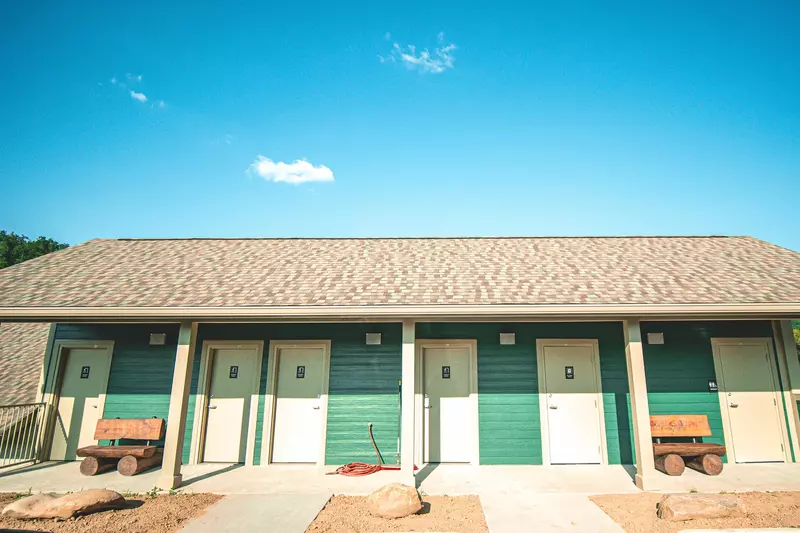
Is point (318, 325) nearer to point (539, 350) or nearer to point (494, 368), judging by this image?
point (494, 368)

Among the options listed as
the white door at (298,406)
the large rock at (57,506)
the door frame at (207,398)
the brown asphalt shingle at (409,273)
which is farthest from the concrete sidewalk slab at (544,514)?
the large rock at (57,506)

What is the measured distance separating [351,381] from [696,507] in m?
5.09

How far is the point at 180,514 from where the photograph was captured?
4.90 metres

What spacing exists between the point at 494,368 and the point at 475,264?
6.30ft

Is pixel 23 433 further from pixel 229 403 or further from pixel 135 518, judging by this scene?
pixel 135 518

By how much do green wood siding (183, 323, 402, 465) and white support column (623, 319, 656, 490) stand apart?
3709 millimetres

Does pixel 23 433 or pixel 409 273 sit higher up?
pixel 409 273

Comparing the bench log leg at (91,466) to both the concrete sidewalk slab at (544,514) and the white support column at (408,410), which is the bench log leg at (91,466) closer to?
the white support column at (408,410)

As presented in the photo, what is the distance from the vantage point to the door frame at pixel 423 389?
23.4 ft

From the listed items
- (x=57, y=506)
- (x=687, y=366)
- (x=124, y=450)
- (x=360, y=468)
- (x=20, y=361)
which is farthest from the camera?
(x=20, y=361)

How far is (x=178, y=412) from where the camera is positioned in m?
6.13

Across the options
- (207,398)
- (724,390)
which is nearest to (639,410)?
(724,390)

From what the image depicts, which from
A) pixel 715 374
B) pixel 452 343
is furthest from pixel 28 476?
pixel 715 374

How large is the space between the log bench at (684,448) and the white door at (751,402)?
2.84 ft
